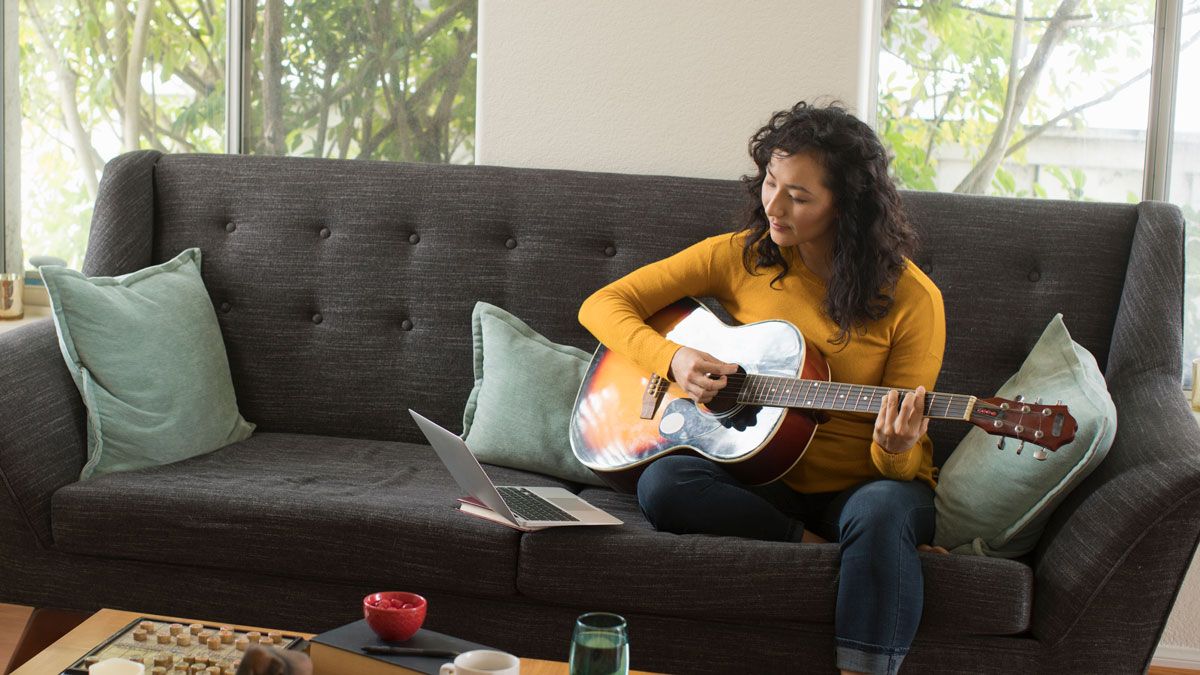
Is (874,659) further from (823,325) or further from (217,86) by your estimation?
(217,86)

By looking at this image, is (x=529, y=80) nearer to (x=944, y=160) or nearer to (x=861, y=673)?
(x=944, y=160)

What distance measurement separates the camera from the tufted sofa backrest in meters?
2.47

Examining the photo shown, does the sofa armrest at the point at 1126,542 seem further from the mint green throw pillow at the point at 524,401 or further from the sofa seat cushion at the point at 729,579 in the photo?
the mint green throw pillow at the point at 524,401

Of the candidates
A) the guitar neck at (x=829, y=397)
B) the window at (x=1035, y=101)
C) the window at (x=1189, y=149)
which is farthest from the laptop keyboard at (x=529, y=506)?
the window at (x=1189, y=149)

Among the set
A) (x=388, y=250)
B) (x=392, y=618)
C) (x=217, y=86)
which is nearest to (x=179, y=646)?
(x=392, y=618)

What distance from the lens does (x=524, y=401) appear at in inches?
91.2

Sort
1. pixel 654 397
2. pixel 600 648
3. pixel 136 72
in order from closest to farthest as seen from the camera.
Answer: pixel 600 648 → pixel 654 397 → pixel 136 72

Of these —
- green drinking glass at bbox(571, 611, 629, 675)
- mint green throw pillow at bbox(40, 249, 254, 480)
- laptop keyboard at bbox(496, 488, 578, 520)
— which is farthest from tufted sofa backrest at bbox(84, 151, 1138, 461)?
green drinking glass at bbox(571, 611, 629, 675)

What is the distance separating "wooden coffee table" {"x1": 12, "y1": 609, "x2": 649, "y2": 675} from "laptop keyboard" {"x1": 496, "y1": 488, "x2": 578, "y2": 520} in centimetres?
53

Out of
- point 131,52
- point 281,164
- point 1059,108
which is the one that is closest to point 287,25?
point 131,52

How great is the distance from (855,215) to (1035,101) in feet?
3.37

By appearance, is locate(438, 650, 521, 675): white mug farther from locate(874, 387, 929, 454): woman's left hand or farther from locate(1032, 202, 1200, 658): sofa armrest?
locate(1032, 202, 1200, 658): sofa armrest

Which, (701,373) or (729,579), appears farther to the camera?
(701,373)

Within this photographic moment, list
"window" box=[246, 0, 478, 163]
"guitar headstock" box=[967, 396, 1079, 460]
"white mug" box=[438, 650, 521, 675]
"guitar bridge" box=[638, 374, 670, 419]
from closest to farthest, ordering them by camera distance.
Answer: "white mug" box=[438, 650, 521, 675]
"guitar headstock" box=[967, 396, 1079, 460]
"guitar bridge" box=[638, 374, 670, 419]
"window" box=[246, 0, 478, 163]
